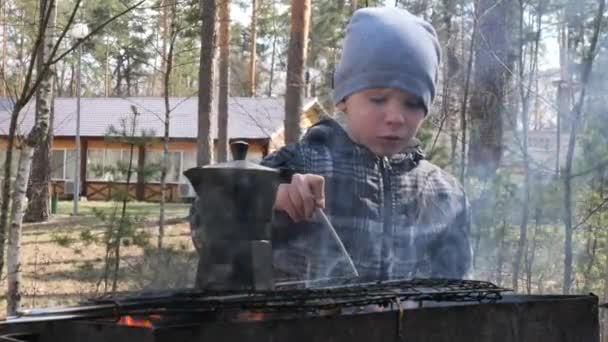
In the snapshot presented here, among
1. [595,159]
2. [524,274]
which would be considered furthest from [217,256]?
[524,274]

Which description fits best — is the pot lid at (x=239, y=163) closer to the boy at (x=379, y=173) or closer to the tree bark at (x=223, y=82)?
the boy at (x=379, y=173)

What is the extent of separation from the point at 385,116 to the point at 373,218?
335 millimetres

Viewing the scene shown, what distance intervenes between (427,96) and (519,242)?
5.07m

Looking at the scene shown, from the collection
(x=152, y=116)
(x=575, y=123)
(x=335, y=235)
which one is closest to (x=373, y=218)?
(x=335, y=235)

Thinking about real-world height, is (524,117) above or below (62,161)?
below

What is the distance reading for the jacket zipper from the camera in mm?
2311

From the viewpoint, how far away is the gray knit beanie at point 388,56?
2176 millimetres

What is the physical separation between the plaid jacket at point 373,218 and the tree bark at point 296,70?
30.1 feet

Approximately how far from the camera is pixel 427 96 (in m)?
2.23

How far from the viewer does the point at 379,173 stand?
2.36 metres

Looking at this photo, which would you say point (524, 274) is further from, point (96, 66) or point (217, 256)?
point (96, 66)

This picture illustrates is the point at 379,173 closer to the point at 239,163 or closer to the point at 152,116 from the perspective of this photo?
the point at 239,163

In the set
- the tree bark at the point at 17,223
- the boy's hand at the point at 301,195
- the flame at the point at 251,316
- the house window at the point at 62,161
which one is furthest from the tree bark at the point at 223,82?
the flame at the point at 251,316

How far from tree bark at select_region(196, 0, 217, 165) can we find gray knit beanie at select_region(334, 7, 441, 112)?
880 centimetres
